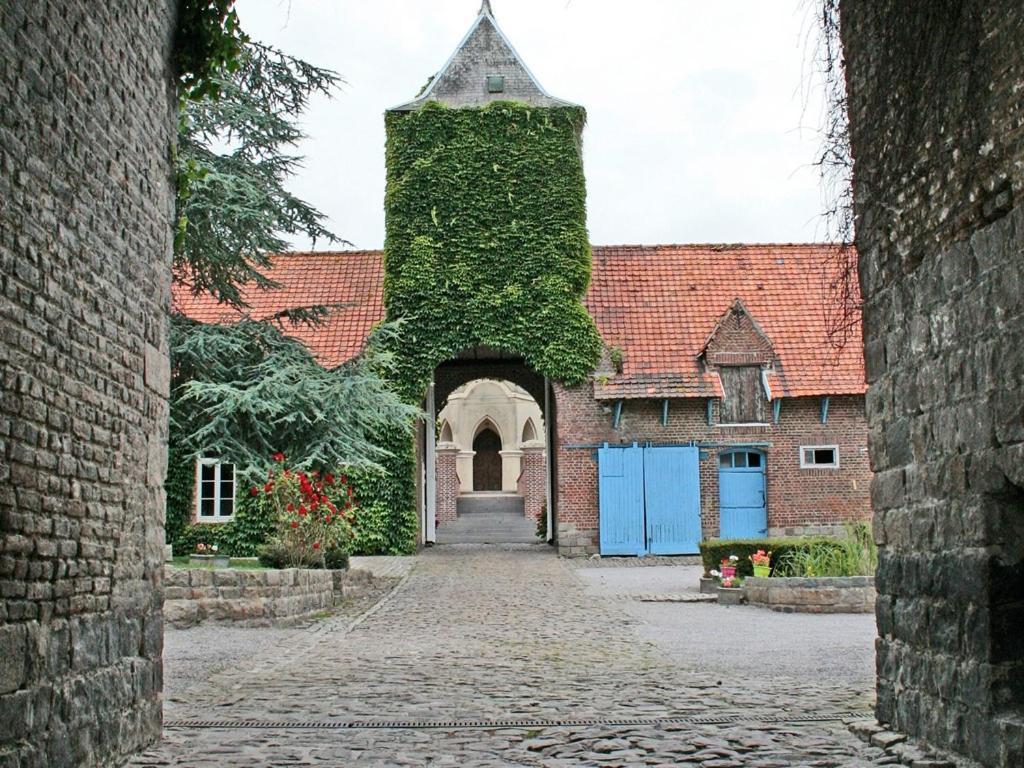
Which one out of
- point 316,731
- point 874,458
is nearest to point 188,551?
point 316,731

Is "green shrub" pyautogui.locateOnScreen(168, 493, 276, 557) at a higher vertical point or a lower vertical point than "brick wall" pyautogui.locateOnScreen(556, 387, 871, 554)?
lower

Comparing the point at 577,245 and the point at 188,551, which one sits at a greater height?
the point at 577,245

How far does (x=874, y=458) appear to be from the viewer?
23.9 feet

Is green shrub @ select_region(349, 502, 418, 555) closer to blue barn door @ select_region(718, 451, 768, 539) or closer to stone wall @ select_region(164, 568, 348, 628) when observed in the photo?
blue barn door @ select_region(718, 451, 768, 539)

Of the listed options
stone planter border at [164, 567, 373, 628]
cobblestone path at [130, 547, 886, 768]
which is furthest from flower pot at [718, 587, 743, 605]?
stone planter border at [164, 567, 373, 628]

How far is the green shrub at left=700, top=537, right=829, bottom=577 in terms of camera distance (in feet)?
56.4

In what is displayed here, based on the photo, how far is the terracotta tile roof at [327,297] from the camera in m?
27.7

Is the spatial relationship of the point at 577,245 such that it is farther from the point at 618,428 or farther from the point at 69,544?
the point at 69,544

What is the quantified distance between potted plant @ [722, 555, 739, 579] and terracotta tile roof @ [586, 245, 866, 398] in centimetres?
882

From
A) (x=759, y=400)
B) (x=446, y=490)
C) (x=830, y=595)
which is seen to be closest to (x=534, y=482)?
(x=446, y=490)

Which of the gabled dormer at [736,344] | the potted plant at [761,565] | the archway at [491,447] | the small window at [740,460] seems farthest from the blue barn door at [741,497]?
the potted plant at [761,565]

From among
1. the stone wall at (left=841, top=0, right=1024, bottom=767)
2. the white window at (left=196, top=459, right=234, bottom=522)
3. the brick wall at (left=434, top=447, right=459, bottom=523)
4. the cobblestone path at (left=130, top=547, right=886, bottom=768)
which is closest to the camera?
the stone wall at (left=841, top=0, right=1024, bottom=767)

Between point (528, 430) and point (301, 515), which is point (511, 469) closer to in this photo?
point (528, 430)

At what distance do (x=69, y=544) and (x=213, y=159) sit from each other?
593 inches
